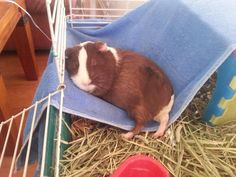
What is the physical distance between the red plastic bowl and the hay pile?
113 millimetres

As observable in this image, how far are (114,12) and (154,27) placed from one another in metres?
0.52

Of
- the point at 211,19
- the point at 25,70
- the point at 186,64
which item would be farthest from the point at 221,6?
the point at 25,70

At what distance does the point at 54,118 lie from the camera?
768 millimetres

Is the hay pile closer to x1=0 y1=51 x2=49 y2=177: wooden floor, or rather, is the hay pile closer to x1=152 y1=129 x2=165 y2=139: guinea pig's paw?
x1=152 y1=129 x2=165 y2=139: guinea pig's paw

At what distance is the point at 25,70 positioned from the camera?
167 cm

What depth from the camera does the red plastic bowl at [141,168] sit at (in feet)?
2.30

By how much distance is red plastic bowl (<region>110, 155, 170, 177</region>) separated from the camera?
27.5 inches

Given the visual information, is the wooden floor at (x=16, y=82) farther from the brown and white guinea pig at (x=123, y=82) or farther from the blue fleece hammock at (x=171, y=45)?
the brown and white guinea pig at (x=123, y=82)

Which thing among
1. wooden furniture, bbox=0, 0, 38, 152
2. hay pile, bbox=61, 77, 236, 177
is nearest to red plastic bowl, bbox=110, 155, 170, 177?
hay pile, bbox=61, 77, 236, 177

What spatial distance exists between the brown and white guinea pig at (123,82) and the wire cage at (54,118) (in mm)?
70

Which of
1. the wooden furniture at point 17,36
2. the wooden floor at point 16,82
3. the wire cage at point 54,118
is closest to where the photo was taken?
the wire cage at point 54,118

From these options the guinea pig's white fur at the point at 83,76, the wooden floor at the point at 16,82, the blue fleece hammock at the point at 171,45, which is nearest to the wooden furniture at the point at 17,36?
the wooden floor at the point at 16,82

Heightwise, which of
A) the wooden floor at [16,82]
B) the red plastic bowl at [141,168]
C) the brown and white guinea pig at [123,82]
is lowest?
the wooden floor at [16,82]

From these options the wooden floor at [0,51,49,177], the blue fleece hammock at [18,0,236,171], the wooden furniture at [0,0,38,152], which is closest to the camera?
the blue fleece hammock at [18,0,236,171]
